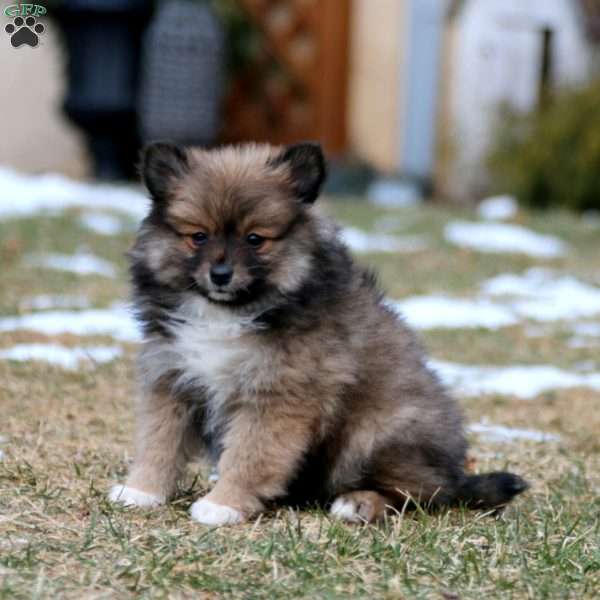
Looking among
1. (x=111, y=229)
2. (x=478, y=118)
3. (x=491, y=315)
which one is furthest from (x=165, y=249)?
(x=478, y=118)

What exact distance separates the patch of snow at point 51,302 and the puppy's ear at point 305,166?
4.08 meters

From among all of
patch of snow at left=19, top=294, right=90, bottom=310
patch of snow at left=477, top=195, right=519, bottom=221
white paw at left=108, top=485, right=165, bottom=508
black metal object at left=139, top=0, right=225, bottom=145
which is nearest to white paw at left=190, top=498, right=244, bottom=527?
white paw at left=108, top=485, right=165, bottom=508

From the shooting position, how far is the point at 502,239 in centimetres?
1088

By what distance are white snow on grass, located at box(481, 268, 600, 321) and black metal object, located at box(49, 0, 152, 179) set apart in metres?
5.38

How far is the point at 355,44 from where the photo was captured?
14.7 m

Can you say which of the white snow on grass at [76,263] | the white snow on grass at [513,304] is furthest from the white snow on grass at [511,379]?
the white snow on grass at [76,263]

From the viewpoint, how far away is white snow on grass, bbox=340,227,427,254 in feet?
33.7

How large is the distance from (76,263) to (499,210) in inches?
195

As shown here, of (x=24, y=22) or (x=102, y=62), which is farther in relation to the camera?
(x=102, y=62)

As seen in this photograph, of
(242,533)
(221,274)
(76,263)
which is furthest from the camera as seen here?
(76,263)

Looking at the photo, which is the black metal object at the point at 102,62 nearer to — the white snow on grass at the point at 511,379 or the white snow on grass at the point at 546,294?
the white snow on grass at the point at 546,294

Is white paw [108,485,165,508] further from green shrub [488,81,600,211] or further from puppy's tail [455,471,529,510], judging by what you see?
green shrub [488,81,600,211]

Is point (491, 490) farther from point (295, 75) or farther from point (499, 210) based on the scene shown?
point (295, 75)

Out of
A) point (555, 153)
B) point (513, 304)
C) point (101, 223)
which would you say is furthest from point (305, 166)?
point (555, 153)
